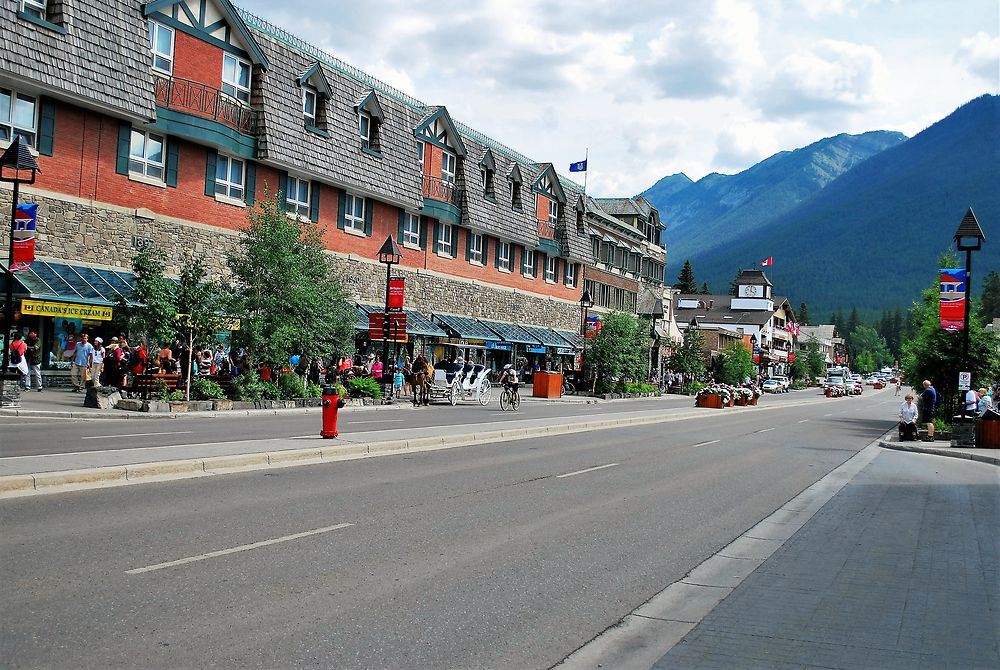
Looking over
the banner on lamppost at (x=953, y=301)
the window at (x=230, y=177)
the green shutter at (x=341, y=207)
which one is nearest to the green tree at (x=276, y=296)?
the window at (x=230, y=177)

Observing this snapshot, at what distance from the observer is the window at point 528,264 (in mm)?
57963

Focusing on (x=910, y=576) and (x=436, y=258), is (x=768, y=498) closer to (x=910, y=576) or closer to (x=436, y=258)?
(x=910, y=576)

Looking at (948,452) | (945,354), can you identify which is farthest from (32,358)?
(945,354)

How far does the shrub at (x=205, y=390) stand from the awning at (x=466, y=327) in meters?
22.1

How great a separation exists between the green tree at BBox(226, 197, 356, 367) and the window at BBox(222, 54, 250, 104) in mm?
7621

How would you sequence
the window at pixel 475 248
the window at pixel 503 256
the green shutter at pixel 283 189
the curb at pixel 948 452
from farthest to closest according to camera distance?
the window at pixel 503 256 → the window at pixel 475 248 → the green shutter at pixel 283 189 → the curb at pixel 948 452

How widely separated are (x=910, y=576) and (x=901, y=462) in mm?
13663

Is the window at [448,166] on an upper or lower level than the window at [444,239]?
upper

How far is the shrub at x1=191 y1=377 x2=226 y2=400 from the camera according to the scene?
84.1 ft

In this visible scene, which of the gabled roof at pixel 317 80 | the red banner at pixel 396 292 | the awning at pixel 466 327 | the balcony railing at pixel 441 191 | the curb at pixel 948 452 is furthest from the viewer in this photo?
the awning at pixel 466 327

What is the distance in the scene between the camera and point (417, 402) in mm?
32656

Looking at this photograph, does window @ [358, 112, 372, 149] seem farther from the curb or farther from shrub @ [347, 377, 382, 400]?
the curb

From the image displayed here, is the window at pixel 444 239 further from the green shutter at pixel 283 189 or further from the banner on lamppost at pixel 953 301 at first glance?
the banner on lamppost at pixel 953 301

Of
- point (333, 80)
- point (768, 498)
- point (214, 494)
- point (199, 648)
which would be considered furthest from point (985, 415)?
point (333, 80)
